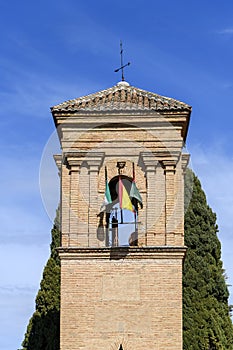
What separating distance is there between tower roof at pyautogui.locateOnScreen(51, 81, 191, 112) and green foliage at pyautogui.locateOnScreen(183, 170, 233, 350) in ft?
23.7

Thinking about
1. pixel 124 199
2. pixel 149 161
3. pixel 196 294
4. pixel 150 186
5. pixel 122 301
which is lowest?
pixel 122 301

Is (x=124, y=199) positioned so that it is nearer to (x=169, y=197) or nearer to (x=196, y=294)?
(x=169, y=197)

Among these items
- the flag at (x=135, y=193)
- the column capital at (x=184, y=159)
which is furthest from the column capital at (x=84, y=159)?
the column capital at (x=184, y=159)

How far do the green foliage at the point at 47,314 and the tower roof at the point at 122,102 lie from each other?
7650 millimetres

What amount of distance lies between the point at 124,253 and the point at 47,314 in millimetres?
9644

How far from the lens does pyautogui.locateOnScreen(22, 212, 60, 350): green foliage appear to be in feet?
89.2

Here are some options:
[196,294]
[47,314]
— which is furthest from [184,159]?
[47,314]

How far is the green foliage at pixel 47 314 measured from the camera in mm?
27203

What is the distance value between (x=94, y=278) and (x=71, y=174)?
215 cm

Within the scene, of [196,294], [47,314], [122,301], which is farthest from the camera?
[47,314]

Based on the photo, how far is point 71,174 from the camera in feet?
63.2

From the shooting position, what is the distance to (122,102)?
19859 millimetres

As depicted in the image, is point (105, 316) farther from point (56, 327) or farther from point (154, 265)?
point (56, 327)

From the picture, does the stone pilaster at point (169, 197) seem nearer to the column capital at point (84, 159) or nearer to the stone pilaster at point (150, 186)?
the stone pilaster at point (150, 186)
